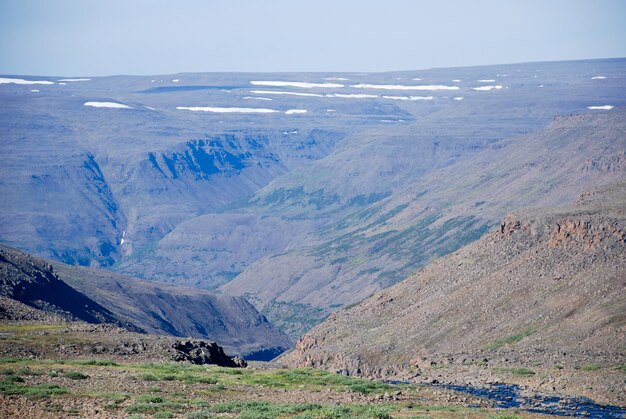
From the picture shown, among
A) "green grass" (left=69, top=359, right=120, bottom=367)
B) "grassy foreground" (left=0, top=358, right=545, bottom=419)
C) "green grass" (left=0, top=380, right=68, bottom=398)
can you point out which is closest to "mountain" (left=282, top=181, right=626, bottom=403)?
"grassy foreground" (left=0, top=358, right=545, bottom=419)

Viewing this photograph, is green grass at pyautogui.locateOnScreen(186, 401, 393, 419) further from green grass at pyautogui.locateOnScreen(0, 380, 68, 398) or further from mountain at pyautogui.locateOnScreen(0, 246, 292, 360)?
mountain at pyautogui.locateOnScreen(0, 246, 292, 360)

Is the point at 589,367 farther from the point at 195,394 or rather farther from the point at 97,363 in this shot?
the point at 97,363

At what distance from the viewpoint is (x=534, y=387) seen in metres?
66.7

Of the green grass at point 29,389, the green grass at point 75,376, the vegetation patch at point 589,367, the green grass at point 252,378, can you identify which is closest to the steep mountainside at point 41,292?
the green grass at point 252,378

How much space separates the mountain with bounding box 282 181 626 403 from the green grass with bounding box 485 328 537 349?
5.5 inches

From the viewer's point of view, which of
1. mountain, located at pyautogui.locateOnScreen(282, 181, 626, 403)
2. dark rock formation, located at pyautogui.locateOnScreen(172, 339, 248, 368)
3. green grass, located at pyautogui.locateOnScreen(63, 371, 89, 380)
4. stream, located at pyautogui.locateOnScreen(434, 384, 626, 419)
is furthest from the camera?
mountain, located at pyautogui.locateOnScreen(282, 181, 626, 403)

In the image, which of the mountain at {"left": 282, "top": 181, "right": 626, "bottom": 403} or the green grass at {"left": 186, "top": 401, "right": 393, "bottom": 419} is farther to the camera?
the mountain at {"left": 282, "top": 181, "right": 626, "bottom": 403}

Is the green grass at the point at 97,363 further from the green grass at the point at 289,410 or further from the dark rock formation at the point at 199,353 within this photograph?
the green grass at the point at 289,410

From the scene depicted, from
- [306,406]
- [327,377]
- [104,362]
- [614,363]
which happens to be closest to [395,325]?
[614,363]

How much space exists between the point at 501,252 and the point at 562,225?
8.15m

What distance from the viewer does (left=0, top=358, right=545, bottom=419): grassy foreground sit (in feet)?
142

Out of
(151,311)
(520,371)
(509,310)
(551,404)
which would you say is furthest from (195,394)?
(151,311)

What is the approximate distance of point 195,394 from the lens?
49.2m

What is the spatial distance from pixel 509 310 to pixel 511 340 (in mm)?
6378
